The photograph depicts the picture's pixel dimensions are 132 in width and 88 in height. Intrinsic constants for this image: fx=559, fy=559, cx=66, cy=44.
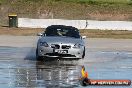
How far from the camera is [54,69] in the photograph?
18828 mm

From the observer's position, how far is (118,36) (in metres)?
40.4

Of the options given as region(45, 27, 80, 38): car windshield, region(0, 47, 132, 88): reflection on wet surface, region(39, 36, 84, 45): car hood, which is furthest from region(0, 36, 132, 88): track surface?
region(45, 27, 80, 38): car windshield

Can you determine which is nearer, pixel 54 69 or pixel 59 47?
pixel 54 69

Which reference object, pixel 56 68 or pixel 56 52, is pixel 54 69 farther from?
pixel 56 52

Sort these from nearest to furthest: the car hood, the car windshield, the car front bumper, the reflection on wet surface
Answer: the reflection on wet surface → the car front bumper → the car hood → the car windshield

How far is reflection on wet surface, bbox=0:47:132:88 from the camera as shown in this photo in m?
15.1

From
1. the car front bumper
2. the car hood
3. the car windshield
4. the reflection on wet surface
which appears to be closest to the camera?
the reflection on wet surface

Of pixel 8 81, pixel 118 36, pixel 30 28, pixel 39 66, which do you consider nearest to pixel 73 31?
pixel 39 66

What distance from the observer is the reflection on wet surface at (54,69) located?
49.6 feet

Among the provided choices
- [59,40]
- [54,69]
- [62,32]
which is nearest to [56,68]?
[54,69]

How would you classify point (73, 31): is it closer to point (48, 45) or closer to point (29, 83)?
point (48, 45)

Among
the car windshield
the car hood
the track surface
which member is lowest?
the track surface

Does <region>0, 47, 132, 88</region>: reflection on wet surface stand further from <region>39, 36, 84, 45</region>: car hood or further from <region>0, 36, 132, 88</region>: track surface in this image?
<region>39, 36, 84, 45</region>: car hood

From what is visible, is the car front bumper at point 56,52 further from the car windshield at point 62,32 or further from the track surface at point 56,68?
the car windshield at point 62,32
